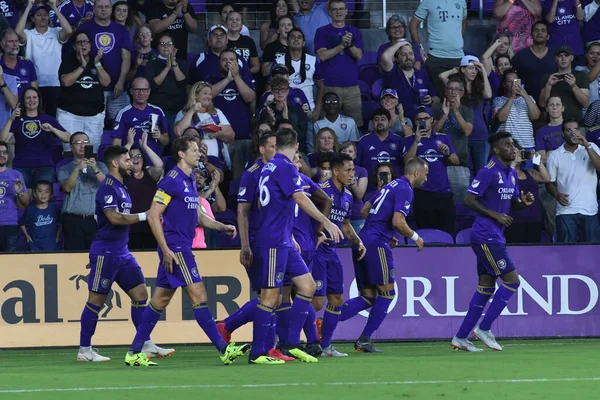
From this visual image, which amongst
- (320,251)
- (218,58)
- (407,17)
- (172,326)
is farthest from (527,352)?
(407,17)

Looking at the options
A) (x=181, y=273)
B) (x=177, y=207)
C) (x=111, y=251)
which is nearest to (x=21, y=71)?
(x=111, y=251)

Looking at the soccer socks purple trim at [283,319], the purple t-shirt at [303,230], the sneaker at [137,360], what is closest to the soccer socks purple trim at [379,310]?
the purple t-shirt at [303,230]

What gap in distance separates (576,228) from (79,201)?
7173 millimetres

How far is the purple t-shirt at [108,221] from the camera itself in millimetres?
11742

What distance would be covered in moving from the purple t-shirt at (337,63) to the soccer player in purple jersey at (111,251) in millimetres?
6837

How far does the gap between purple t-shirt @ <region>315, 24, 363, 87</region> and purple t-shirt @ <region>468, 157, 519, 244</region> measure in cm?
590

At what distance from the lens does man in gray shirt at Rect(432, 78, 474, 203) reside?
1720 cm

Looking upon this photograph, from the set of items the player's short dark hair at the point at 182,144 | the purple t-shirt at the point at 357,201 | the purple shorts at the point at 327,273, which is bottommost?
the purple shorts at the point at 327,273

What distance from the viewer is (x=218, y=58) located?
59.2ft

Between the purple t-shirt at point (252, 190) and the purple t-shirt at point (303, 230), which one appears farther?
the purple t-shirt at point (303, 230)

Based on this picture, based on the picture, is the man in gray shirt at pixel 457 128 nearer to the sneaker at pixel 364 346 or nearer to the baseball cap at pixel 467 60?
the baseball cap at pixel 467 60

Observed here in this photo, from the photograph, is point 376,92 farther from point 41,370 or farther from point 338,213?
point 41,370

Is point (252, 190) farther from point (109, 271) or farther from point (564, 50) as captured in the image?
point (564, 50)

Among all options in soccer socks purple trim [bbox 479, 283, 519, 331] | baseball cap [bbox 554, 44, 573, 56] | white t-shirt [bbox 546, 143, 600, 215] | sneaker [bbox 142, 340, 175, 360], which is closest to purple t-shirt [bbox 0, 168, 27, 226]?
sneaker [bbox 142, 340, 175, 360]
